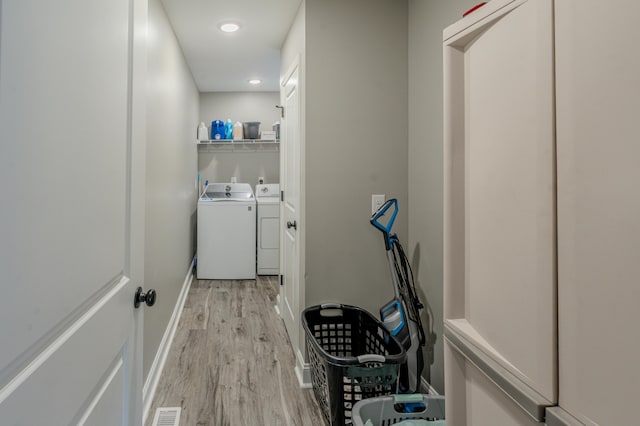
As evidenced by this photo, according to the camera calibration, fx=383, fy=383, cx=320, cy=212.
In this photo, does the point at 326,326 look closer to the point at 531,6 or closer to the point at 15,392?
the point at 15,392

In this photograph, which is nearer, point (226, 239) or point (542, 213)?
point (542, 213)

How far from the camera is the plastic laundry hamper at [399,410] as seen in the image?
1.49 meters

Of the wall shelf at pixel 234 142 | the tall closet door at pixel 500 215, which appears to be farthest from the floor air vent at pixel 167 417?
the wall shelf at pixel 234 142

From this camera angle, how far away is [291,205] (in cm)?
279

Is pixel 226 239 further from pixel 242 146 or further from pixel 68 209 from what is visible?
pixel 68 209

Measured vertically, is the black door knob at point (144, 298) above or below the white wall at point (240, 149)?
below

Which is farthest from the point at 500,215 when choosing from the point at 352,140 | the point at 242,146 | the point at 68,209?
the point at 242,146

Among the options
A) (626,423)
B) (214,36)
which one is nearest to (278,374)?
(626,423)

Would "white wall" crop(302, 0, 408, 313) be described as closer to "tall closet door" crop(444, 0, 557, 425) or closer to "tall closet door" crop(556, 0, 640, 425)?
"tall closet door" crop(444, 0, 557, 425)

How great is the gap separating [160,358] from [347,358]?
1423mm

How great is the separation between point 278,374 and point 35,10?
225cm

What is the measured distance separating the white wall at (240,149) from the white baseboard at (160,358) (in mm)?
2029

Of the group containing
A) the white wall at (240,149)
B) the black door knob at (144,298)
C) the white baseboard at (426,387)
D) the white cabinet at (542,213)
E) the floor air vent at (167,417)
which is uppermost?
the white wall at (240,149)

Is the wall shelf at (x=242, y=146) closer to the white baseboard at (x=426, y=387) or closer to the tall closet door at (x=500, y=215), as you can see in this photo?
the white baseboard at (x=426, y=387)
